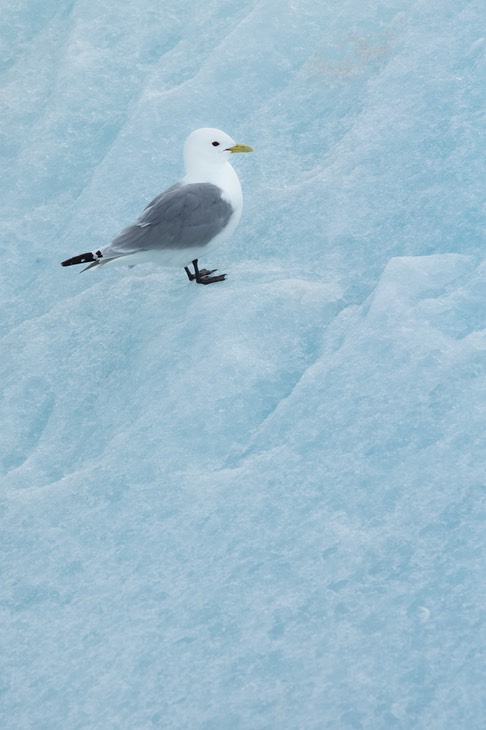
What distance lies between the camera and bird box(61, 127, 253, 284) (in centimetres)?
416

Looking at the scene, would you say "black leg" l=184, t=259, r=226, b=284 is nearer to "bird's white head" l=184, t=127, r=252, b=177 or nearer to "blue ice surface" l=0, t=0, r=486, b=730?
"blue ice surface" l=0, t=0, r=486, b=730

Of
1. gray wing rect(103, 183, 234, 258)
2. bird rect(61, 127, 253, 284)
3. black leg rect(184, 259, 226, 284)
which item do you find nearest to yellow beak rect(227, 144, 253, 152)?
bird rect(61, 127, 253, 284)

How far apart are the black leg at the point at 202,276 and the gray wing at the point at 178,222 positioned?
14 centimetres

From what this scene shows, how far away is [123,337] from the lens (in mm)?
4289

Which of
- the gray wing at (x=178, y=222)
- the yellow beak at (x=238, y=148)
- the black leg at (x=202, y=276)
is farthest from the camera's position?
the yellow beak at (x=238, y=148)

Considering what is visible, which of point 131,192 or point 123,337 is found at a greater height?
point 131,192

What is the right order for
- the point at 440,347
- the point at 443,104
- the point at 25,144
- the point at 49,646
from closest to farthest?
the point at 49,646 → the point at 440,347 → the point at 443,104 → the point at 25,144

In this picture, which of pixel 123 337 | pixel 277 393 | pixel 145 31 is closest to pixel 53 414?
pixel 123 337

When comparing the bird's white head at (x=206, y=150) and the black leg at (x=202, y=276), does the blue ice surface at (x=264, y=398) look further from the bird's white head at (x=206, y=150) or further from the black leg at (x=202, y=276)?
the bird's white head at (x=206, y=150)

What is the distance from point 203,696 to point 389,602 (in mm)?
610

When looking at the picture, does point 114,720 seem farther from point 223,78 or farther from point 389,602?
point 223,78

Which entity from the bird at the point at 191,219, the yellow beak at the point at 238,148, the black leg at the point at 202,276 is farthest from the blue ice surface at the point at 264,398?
the yellow beak at the point at 238,148

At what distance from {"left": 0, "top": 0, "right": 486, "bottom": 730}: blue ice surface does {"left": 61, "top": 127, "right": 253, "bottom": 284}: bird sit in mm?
186

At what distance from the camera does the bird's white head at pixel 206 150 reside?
14.5ft
